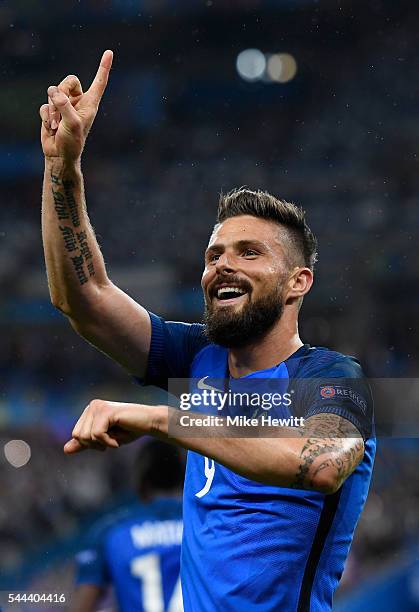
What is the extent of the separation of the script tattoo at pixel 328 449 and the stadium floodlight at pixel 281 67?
13280 millimetres

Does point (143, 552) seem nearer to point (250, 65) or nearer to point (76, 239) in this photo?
point (76, 239)

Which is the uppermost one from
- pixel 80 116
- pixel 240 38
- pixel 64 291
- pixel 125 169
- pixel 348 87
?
pixel 240 38

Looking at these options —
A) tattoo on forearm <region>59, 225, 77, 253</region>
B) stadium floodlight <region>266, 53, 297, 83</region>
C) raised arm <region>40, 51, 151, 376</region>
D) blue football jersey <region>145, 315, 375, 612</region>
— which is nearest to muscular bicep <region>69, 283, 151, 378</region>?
raised arm <region>40, 51, 151, 376</region>

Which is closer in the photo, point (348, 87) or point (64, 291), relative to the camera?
point (64, 291)

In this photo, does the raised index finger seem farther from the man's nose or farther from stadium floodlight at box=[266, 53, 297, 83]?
stadium floodlight at box=[266, 53, 297, 83]

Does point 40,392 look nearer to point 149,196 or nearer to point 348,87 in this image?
point 149,196

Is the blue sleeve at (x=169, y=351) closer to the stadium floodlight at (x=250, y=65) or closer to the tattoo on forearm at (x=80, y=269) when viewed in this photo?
the tattoo on forearm at (x=80, y=269)

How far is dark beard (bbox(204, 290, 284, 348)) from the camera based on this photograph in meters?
2.74

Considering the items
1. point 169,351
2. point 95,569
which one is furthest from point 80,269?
point 95,569

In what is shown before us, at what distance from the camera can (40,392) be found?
11.8 metres

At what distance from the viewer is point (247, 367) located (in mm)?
2814

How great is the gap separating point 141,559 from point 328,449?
185cm

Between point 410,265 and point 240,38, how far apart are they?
6062 mm

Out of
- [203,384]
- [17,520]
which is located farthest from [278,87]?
[203,384]
